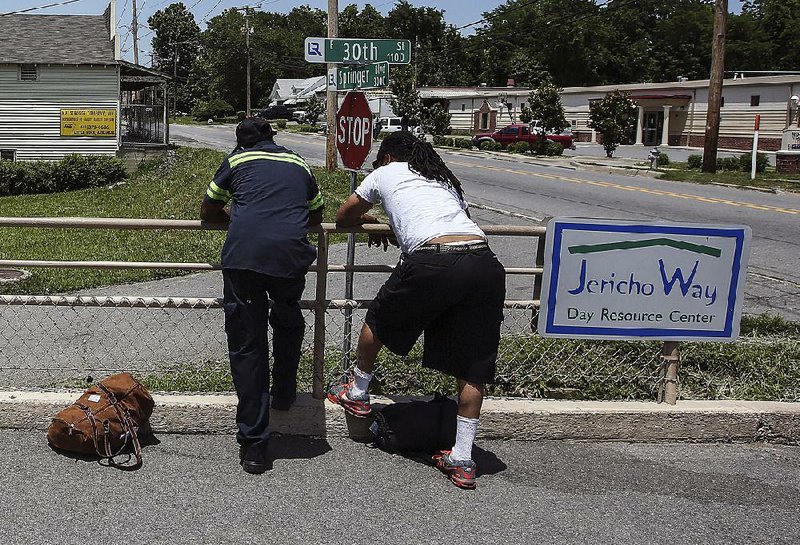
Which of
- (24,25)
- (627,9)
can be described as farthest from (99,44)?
(627,9)

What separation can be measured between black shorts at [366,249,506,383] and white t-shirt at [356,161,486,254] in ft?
0.41

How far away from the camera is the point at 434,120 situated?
173 ft

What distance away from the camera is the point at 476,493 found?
14.5 feet

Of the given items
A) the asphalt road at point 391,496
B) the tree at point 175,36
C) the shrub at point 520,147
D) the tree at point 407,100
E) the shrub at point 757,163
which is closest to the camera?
the asphalt road at point 391,496

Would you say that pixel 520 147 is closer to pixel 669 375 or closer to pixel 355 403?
pixel 669 375

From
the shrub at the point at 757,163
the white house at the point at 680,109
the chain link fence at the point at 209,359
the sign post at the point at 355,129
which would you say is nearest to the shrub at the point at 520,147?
the shrub at the point at 757,163

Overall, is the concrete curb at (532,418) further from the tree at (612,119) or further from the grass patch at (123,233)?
the tree at (612,119)

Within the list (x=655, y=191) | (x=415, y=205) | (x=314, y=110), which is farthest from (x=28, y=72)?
(x=314, y=110)

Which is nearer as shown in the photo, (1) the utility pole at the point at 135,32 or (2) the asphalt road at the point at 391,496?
(2) the asphalt road at the point at 391,496

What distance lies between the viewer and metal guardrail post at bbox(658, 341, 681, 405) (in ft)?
17.4

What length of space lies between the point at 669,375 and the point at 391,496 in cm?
189

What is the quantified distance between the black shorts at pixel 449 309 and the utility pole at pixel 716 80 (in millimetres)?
25718

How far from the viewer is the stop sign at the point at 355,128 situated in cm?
639

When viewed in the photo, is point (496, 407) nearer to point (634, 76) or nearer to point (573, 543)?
point (573, 543)
